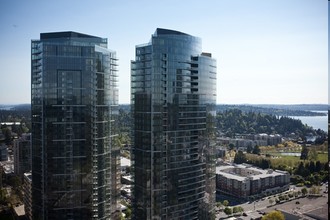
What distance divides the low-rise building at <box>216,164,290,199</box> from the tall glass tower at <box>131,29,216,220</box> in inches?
553

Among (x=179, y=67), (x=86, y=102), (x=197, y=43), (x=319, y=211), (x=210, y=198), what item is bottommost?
(x=319, y=211)

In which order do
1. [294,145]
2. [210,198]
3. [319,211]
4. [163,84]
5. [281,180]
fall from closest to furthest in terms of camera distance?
[163,84]
[210,198]
[319,211]
[281,180]
[294,145]

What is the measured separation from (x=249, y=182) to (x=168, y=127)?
17.6m

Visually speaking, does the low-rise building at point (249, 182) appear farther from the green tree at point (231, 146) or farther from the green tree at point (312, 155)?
the green tree at point (231, 146)

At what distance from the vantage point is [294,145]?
2068 inches

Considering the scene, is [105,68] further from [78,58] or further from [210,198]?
[210,198]

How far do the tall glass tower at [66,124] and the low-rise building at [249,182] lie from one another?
658 inches

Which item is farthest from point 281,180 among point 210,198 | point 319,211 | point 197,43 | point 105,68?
point 105,68

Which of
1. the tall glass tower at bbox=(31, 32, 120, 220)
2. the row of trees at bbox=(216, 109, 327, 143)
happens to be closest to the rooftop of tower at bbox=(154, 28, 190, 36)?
the tall glass tower at bbox=(31, 32, 120, 220)

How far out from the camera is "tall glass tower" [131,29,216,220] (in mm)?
14078

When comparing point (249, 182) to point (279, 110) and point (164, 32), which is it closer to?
point (164, 32)

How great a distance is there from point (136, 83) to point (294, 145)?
43822 millimetres

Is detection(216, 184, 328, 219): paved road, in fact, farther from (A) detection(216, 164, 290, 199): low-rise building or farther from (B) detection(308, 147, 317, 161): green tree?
(B) detection(308, 147, 317, 161): green tree

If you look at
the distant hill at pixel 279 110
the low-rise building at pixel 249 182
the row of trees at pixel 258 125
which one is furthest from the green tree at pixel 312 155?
the distant hill at pixel 279 110
